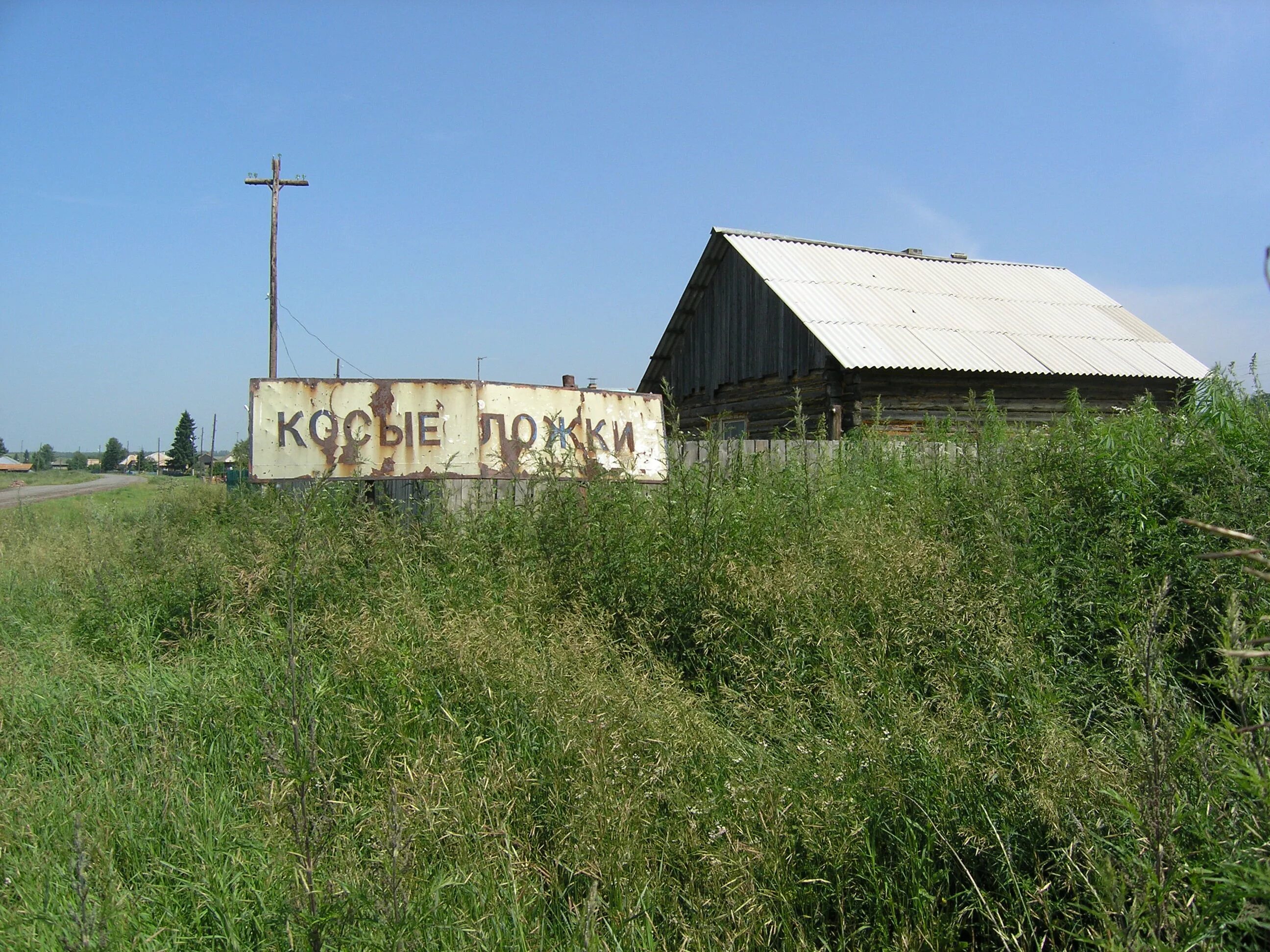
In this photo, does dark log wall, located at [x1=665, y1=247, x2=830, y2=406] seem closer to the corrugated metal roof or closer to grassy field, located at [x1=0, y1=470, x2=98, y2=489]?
the corrugated metal roof

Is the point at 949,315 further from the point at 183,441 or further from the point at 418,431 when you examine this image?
the point at 183,441

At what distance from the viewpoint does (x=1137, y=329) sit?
19.0m

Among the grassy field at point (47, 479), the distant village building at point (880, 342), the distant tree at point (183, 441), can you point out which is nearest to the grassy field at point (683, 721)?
the distant village building at point (880, 342)

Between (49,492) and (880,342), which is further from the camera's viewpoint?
(49,492)

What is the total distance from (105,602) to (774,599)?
167 inches

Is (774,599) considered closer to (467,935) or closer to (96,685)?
(467,935)

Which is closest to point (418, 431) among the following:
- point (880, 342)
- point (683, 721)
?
point (683, 721)

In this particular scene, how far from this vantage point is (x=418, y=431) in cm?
582

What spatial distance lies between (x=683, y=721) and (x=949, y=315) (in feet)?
53.1

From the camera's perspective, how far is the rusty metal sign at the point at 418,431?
18.6ft

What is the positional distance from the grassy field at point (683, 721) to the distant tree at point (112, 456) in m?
133

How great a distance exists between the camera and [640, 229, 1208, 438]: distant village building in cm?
1482

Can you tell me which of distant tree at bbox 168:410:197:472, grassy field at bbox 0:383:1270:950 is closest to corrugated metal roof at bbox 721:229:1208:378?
grassy field at bbox 0:383:1270:950

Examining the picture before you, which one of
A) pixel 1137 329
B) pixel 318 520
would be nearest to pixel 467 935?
pixel 318 520
